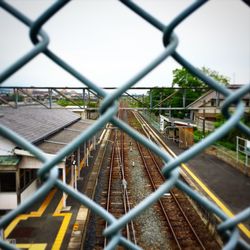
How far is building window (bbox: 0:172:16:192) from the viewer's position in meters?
10.0

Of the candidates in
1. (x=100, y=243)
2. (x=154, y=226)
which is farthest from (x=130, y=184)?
(x=100, y=243)

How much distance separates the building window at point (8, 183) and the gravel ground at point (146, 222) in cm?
489

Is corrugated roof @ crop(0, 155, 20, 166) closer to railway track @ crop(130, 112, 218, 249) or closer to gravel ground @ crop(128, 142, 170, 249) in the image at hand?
gravel ground @ crop(128, 142, 170, 249)

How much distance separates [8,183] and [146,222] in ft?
18.1

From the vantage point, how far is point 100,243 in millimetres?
7922

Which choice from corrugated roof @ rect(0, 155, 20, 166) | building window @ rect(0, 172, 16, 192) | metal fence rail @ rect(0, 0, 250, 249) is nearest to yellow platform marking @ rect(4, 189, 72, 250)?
building window @ rect(0, 172, 16, 192)

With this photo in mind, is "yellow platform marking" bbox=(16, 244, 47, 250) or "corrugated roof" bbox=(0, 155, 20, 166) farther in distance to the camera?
"corrugated roof" bbox=(0, 155, 20, 166)

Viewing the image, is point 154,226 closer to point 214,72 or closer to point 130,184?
point 130,184

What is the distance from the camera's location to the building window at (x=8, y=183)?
395 inches

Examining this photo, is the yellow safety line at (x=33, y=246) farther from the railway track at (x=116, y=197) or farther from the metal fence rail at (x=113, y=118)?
the metal fence rail at (x=113, y=118)

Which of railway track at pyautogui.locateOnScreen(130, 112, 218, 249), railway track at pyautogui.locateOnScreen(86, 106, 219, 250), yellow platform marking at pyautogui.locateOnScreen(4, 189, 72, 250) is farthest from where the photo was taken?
railway track at pyautogui.locateOnScreen(86, 106, 219, 250)

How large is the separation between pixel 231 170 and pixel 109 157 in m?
8.41

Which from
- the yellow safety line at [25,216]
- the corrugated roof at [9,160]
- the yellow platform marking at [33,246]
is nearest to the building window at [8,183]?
the corrugated roof at [9,160]

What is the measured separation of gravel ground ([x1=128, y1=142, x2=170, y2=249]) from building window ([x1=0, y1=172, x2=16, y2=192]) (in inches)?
193
